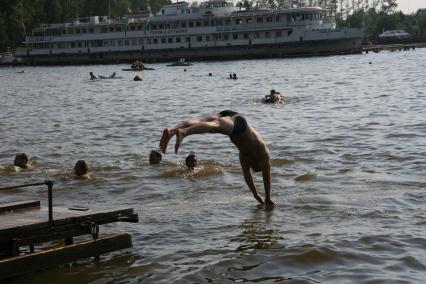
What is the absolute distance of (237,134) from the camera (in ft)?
36.7

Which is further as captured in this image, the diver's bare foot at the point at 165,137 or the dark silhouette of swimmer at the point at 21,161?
the dark silhouette of swimmer at the point at 21,161

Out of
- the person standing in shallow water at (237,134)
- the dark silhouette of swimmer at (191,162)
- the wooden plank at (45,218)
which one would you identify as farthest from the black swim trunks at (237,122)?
the dark silhouette of swimmer at (191,162)

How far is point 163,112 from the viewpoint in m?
36.0

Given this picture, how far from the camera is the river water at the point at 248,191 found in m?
9.76

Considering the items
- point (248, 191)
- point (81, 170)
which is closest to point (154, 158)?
point (81, 170)

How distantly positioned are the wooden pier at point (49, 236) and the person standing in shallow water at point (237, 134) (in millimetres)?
1380

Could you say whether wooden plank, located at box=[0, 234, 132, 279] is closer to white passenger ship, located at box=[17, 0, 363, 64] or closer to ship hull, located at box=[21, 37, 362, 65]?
white passenger ship, located at box=[17, 0, 363, 64]

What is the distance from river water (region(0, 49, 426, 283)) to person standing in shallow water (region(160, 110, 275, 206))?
94 centimetres

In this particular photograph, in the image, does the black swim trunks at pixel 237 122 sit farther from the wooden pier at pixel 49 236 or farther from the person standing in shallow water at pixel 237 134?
the wooden pier at pixel 49 236

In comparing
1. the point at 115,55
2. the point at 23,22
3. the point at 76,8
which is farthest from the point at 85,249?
the point at 76,8

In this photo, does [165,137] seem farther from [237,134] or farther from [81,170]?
[81,170]

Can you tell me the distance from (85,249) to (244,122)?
3.17 metres

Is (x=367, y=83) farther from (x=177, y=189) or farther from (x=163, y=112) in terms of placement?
(x=177, y=189)

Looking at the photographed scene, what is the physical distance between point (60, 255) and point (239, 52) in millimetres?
98267
